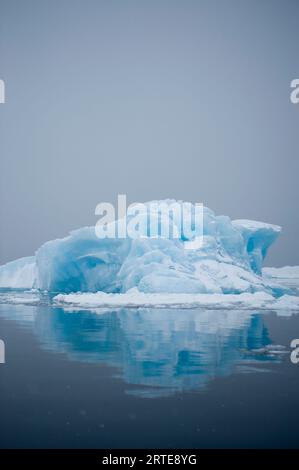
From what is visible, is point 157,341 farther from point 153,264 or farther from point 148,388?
point 153,264

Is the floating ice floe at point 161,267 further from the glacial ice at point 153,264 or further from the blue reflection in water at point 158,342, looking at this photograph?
the blue reflection in water at point 158,342

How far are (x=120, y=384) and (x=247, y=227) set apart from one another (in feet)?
87.0

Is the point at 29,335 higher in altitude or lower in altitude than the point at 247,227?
lower

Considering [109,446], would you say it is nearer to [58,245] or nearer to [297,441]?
[297,441]

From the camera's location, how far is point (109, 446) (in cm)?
592

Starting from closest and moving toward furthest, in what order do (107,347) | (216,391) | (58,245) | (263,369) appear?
(216,391) → (263,369) → (107,347) → (58,245)

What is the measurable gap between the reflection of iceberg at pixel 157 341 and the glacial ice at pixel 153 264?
6.29 metres

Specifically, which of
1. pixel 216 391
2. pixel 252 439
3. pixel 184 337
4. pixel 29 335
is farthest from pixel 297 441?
pixel 29 335

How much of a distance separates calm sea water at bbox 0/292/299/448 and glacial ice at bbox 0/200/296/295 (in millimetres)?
12065

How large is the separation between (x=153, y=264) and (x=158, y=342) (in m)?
14.9

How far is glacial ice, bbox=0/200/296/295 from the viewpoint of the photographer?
27359 millimetres

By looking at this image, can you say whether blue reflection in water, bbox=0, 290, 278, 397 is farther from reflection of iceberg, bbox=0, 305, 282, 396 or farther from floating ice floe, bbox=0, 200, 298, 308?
floating ice floe, bbox=0, 200, 298, 308

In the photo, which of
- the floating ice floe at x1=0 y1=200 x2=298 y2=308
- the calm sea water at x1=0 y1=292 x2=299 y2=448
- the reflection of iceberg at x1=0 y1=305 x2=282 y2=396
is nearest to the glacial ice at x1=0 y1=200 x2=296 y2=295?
the floating ice floe at x1=0 y1=200 x2=298 y2=308
